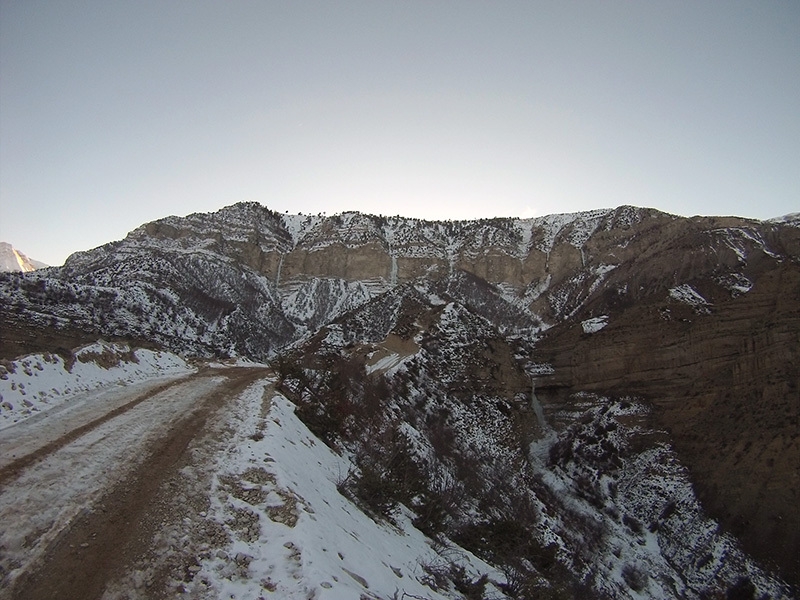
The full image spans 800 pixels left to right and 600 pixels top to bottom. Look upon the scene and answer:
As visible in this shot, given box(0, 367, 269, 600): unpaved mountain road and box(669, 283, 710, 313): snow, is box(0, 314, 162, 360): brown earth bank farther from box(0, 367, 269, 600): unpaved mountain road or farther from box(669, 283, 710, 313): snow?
box(669, 283, 710, 313): snow

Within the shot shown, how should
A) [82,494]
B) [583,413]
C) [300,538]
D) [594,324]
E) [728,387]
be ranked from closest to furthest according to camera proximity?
[300,538], [82,494], [728,387], [583,413], [594,324]

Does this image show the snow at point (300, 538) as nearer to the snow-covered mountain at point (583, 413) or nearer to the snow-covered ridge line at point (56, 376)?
the snow-covered mountain at point (583, 413)

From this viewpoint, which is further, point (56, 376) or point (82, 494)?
point (56, 376)

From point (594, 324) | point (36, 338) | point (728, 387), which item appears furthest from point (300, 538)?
point (594, 324)

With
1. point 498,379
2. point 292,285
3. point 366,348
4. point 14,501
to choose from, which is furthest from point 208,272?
point 14,501

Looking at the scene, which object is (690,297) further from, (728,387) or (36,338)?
(36,338)

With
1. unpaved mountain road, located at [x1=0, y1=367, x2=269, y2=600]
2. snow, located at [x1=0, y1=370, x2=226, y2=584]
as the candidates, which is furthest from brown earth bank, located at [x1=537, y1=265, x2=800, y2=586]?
snow, located at [x1=0, y1=370, x2=226, y2=584]
